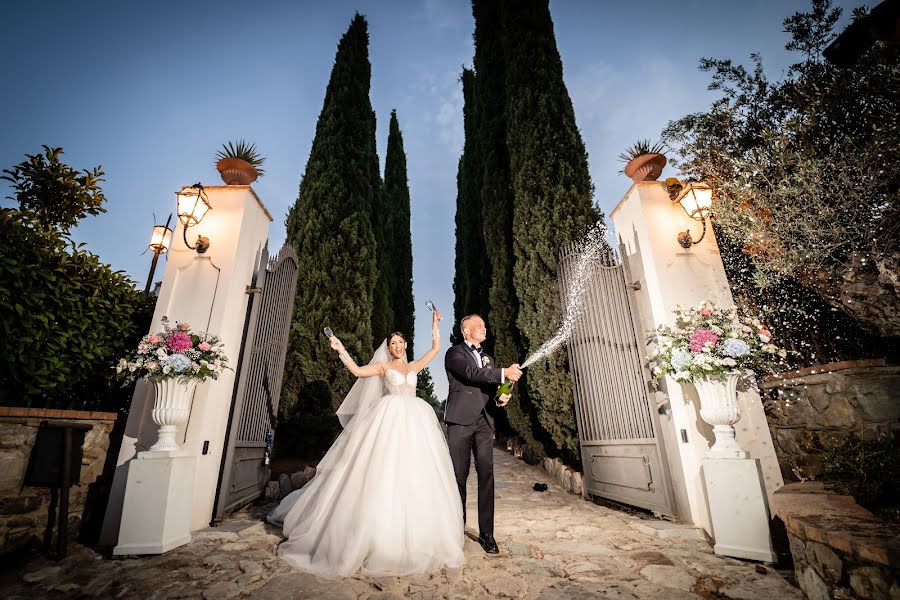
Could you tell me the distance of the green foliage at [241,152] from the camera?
550 cm

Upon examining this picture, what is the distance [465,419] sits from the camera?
362cm

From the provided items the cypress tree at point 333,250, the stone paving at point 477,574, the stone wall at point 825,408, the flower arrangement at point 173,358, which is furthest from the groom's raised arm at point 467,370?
the cypress tree at point 333,250

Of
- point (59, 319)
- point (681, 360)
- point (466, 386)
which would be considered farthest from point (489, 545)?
point (59, 319)

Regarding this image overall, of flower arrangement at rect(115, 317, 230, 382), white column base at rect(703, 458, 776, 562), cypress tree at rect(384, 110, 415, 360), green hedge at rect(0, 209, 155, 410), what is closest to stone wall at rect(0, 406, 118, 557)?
green hedge at rect(0, 209, 155, 410)

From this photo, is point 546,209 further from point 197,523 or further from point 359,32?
point 359,32

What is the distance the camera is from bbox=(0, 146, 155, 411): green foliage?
3.29 m

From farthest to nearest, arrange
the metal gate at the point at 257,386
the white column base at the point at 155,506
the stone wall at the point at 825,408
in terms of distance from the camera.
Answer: the metal gate at the point at 257,386
the stone wall at the point at 825,408
the white column base at the point at 155,506

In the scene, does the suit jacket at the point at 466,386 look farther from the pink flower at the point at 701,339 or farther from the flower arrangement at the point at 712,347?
the pink flower at the point at 701,339

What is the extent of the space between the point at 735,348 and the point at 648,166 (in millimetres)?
2919

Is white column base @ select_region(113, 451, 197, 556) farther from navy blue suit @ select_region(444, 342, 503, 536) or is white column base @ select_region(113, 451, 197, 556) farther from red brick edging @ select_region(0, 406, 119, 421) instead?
navy blue suit @ select_region(444, 342, 503, 536)

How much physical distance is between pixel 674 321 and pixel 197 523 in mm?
6015

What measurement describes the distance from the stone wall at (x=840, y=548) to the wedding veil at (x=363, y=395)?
3.58 m

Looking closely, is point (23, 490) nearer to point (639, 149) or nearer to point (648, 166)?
Answer: point (648, 166)

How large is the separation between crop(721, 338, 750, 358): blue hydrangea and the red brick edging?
6501 millimetres
